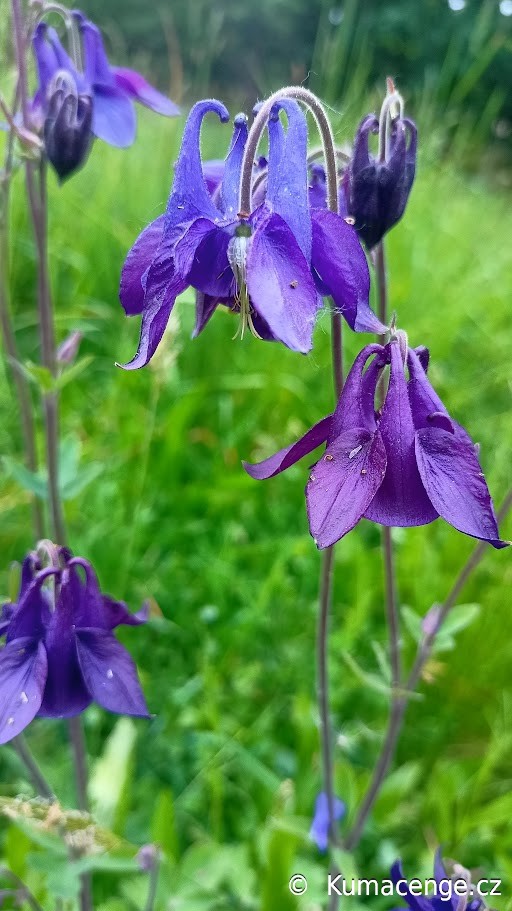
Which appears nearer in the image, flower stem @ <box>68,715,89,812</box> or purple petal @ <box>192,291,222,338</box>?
purple petal @ <box>192,291,222,338</box>

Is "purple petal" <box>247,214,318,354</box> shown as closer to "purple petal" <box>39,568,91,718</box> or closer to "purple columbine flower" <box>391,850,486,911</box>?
"purple petal" <box>39,568,91,718</box>

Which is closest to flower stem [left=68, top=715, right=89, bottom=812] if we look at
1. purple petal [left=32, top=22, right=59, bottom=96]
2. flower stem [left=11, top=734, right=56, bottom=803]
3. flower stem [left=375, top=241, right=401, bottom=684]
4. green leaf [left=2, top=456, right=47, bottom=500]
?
flower stem [left=11, top=734, right=56, bottom=803]

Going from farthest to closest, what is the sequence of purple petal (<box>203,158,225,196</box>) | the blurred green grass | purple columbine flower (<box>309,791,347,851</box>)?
1. the blurred green grass
2. purple columbine flower (<box>309,791,347,851</box>)
3. purple petal (<box>203,158,225,196</box>)

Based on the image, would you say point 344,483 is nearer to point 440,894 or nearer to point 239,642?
point 440,894

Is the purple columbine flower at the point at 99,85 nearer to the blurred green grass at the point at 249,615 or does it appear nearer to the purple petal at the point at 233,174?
the blurred green grass at the point at 249,615

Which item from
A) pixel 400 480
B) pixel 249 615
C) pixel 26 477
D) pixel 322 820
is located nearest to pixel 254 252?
pixel 400 480

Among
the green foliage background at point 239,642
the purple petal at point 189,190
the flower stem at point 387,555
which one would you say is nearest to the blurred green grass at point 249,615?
the green foliage background at point 239,642
